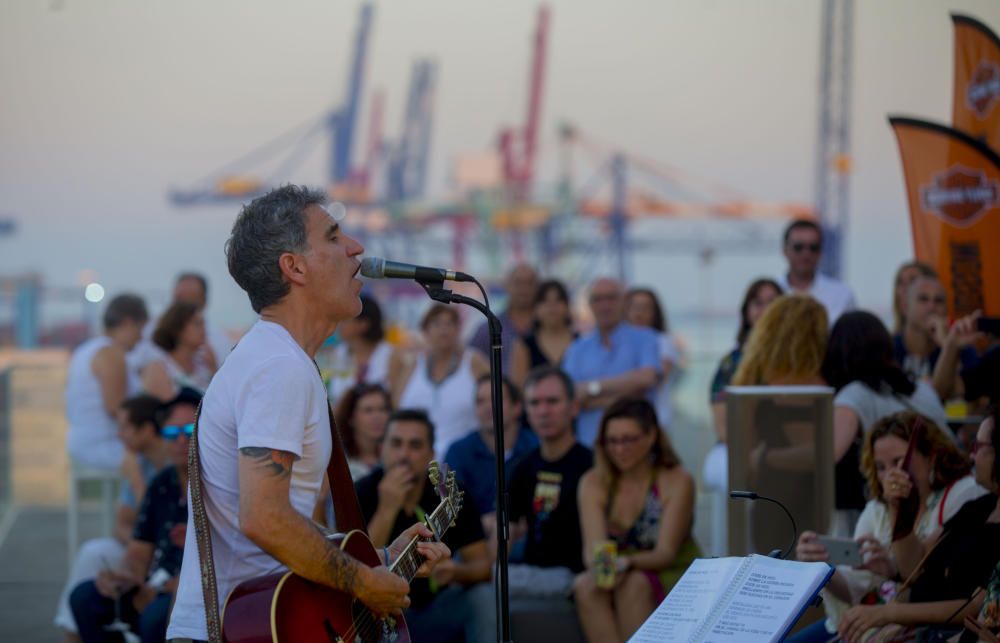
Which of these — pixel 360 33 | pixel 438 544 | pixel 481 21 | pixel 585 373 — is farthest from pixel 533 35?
pixel 438 544

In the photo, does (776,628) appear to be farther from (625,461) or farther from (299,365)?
(625,461)

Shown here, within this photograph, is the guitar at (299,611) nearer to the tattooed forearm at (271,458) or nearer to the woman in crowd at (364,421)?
the tattooed forearm at (271,458)

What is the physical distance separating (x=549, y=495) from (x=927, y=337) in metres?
1.75

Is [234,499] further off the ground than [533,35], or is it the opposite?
[533,35]

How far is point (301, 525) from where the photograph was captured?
8.28 feet

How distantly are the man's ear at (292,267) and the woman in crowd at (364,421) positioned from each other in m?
3.04

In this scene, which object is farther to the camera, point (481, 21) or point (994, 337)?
point (481, 21)

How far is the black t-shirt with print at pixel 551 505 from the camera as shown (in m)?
5.23

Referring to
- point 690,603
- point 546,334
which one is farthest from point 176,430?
point 690,603

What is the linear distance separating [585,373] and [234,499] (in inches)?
161

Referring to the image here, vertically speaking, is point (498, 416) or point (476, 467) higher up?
point (498, 416)

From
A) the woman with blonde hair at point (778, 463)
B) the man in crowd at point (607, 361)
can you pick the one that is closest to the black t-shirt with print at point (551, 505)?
the woman with blonde hair at point (778, 463)

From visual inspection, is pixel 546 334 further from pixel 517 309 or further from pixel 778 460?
pixel 778 460

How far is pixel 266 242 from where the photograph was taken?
8.72 ft
